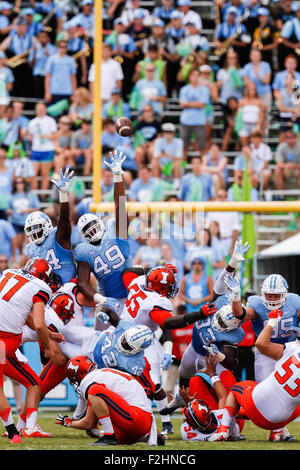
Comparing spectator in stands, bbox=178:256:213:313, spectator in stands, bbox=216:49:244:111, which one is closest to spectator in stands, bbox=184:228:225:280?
spectator in stands, bbox=178:256:213:313

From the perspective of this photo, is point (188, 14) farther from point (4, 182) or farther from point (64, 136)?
point (4, 182)

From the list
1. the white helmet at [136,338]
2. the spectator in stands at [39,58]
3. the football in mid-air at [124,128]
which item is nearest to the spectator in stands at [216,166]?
the spectator in stands at [39,58]

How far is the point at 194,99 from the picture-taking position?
13227mm

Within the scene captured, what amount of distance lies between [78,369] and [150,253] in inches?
160

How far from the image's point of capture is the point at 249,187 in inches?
452

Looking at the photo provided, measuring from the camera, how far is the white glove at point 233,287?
7.31m

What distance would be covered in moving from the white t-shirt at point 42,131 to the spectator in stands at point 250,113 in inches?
98.8

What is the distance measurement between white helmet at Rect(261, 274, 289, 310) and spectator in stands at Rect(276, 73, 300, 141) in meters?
6.17

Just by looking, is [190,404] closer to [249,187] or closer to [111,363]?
[111,363]

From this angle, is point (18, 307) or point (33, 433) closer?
point (18, 307)

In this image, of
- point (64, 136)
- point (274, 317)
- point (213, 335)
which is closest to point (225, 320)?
point (213, 335)

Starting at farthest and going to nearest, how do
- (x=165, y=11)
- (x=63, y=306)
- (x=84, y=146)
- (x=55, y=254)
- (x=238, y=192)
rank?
(x=165, y=11), (x=84, y=146), (x=238, y=192), (x=55, y=254), (x=63, y=306)

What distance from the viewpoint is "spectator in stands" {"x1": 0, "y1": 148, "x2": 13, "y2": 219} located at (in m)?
12.1

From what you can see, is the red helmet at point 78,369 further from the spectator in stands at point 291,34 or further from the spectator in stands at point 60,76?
the spectator in stands at point 291,34
